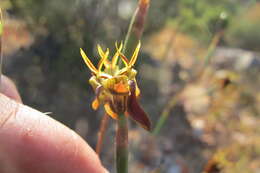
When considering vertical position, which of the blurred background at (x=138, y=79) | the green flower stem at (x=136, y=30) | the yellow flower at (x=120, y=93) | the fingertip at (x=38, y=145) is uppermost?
the green flower stem at (x=136, y=30)

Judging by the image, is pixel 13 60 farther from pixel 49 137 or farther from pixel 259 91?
pixel 259 91

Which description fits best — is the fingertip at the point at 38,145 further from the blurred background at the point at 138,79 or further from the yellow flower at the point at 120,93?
the blurred background at the point at 138,79

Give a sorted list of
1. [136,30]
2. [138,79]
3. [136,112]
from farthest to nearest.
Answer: [138,79] → [136,30] → [136,112]

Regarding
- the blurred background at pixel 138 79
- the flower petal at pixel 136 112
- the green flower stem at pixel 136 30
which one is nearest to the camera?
the flower petal at pixel 136 112

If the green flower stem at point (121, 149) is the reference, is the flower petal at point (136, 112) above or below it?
above

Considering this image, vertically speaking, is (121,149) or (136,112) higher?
(136,112)

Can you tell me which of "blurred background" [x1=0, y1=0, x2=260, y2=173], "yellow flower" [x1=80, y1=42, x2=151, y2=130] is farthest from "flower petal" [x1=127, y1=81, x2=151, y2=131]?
"blurred background" [x1=0, y1=0, x2=260, y2=173]

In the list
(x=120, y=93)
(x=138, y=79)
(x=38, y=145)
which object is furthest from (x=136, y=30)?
(x=138, y=79)

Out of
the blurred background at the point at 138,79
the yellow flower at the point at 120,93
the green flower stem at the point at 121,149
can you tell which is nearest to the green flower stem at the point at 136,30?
the yellow flower at the point at 120,93

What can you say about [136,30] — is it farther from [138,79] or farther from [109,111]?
[138,79]
